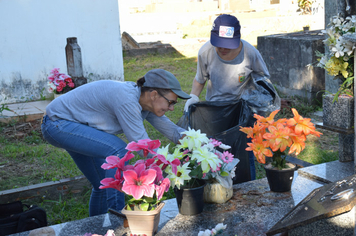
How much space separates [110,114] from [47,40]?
5245 millimetres

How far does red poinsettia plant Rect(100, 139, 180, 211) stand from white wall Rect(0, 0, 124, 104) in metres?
5.70

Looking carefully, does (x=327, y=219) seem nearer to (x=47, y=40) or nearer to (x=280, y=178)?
(x=280, y=178)

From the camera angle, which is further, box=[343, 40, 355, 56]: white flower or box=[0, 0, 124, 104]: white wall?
box=[0, 0, 124, 104]: white wall

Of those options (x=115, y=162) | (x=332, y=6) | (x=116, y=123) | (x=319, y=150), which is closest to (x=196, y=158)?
(x=115, y=162)

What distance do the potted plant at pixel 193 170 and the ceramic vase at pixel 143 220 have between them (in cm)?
18

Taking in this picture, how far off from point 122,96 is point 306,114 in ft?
14.0

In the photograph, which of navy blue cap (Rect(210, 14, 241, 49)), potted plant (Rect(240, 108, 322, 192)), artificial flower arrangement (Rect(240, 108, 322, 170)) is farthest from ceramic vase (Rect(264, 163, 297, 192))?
navy blue cap (Rect(210, 14, 241, 49))

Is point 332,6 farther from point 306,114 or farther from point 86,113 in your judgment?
point 86,113

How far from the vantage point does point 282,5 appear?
19.5m

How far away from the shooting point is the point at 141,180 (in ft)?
5.60

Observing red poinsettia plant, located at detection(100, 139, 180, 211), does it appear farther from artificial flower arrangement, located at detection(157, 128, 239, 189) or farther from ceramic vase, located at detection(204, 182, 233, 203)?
ceramic vase, located at detection(204, 182, 233, 203)

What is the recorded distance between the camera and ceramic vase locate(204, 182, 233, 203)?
7.08 feet

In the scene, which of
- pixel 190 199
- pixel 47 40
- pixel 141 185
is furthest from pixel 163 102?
pixel 47 40

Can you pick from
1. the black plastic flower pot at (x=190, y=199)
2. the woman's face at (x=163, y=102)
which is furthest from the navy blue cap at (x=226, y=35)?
the black plastic flower pot at (x=190, y=199)
